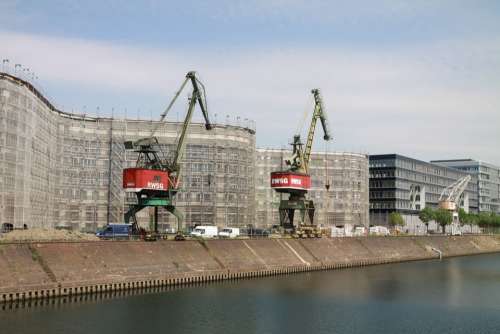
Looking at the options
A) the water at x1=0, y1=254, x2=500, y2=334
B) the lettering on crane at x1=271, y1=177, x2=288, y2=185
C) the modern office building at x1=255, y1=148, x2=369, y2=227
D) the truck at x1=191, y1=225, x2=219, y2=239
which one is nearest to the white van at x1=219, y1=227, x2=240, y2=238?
the truck at x1=191, y1=225, x2=219, y2=239

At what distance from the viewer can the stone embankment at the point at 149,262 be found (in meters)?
67.8

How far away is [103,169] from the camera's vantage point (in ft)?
454

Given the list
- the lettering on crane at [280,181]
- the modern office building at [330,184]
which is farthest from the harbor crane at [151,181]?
the modern office building at [330,184]

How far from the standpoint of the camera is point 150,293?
7556cm


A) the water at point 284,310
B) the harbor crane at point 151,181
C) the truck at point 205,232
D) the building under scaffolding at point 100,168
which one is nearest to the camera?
the water at point 284,310

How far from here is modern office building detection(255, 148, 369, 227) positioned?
609ft

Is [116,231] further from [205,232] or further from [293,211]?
[293,211]

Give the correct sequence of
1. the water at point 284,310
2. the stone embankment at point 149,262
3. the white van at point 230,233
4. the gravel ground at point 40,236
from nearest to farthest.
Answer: the water at point 284,310, the stone embankment at point 149,262, the gravel ground at point 40,236, the white van at point 230,233

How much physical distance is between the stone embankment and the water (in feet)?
12.7

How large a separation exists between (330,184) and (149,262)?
4596 inches

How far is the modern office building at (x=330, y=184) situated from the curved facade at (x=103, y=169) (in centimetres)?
2632

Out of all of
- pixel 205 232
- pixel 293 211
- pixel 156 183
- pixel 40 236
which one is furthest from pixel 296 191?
pixel 40 236

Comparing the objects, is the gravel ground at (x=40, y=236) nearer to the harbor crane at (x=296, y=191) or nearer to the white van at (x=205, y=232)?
the white van at (x=205, y=232)

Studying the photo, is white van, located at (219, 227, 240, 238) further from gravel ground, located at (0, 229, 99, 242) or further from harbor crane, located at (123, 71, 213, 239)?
gravel ground, located at (0, 229, 99, 242)
